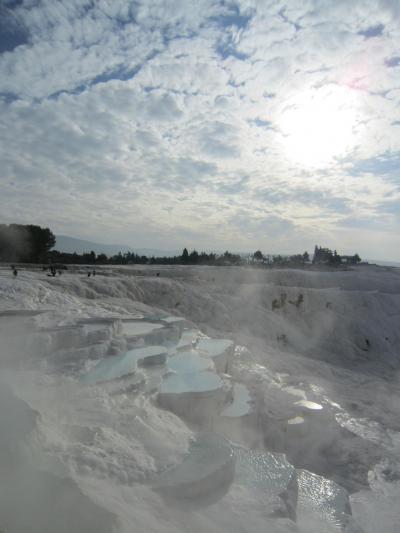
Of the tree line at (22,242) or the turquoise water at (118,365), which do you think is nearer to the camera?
the turquoise water at (118,365)

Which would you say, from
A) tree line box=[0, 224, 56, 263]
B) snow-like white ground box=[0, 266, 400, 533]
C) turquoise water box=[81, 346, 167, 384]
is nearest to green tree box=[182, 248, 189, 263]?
tree line box=[0, 224, 56, 263]

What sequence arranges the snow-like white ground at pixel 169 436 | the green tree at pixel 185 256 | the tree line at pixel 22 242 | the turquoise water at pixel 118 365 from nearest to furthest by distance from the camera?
the snow-like white ground at pixel 169 436, the turquoise water at pixel 118 365, the tree line at pixel 22 242, the green tree at pixel 185 256

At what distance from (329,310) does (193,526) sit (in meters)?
18.6

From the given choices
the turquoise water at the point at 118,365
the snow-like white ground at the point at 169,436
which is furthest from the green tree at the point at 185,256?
the turquoise water at the point at 118,365

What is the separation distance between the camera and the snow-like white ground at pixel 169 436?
264 centimetres

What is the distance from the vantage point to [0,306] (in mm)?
7586

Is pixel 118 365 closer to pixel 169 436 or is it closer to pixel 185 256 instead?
pixel 169 436

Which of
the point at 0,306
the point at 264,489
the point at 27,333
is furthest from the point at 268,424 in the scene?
the point at 0,306

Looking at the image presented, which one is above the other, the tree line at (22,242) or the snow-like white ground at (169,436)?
the tree line at (22,242)

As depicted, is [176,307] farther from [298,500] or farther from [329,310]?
[298,500]

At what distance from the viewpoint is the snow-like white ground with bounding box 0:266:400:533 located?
2645 millimetres

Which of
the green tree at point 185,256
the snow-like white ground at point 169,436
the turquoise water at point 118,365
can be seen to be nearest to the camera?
the snow-like white ground at point 169,436

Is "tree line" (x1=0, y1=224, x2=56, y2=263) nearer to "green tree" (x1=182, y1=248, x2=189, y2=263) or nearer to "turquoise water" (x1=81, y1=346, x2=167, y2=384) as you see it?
"green tree" (x1=182, y1=248, x2=189, y2=263)

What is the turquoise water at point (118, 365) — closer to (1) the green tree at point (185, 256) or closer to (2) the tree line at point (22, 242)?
(2) the tree line at point (22, 242)
